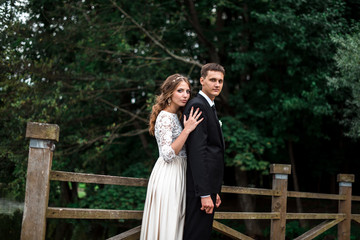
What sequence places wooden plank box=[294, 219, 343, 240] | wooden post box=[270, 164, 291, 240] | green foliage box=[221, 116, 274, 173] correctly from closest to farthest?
wooden post box=[270, 164, 291, 240] < wooden plank box=[294, 219, 343, 240] < green foliage box=[221, 116, 274, 173]

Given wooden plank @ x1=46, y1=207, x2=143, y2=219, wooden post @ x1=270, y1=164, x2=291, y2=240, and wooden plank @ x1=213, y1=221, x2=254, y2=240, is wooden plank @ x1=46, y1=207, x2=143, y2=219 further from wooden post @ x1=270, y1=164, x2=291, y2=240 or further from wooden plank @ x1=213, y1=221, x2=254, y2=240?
wooden post @ x1=270, y1=164, x2=291, y2=240

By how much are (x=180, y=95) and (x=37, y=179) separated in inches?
52.4

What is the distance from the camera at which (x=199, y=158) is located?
307 centimetres

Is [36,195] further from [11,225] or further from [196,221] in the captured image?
[11,225]

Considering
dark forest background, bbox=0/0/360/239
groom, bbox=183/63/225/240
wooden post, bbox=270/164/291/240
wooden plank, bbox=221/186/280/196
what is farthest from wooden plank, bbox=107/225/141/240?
dark forest background, bbox=0/0/360/239

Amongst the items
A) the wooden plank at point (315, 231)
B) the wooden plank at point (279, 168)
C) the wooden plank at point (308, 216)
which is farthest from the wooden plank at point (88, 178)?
the wooden plank at point (315, 231)

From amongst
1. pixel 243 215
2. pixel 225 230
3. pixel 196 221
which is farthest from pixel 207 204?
pixel 243 215

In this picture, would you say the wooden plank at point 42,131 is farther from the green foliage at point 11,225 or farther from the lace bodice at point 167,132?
the green foliage at point 11,225

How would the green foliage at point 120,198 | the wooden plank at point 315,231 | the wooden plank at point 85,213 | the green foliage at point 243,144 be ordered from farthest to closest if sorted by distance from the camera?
1. the green foliage at point 120,198
2. the green foliage at point 243,144
3. the wooden plank at point 315,231
4. the wooden plank at point 85,213

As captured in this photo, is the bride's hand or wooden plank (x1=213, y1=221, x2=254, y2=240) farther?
wooden plank (x1=213, y1=221, x2=254, y2=240)

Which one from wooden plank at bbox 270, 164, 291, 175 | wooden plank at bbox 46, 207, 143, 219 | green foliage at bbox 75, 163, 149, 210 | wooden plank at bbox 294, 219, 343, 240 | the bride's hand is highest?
the bride's hand

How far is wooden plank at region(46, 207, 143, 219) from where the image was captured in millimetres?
3101

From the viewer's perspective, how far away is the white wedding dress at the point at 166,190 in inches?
125

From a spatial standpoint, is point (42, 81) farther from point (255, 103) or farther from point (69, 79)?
point (255, 103)
